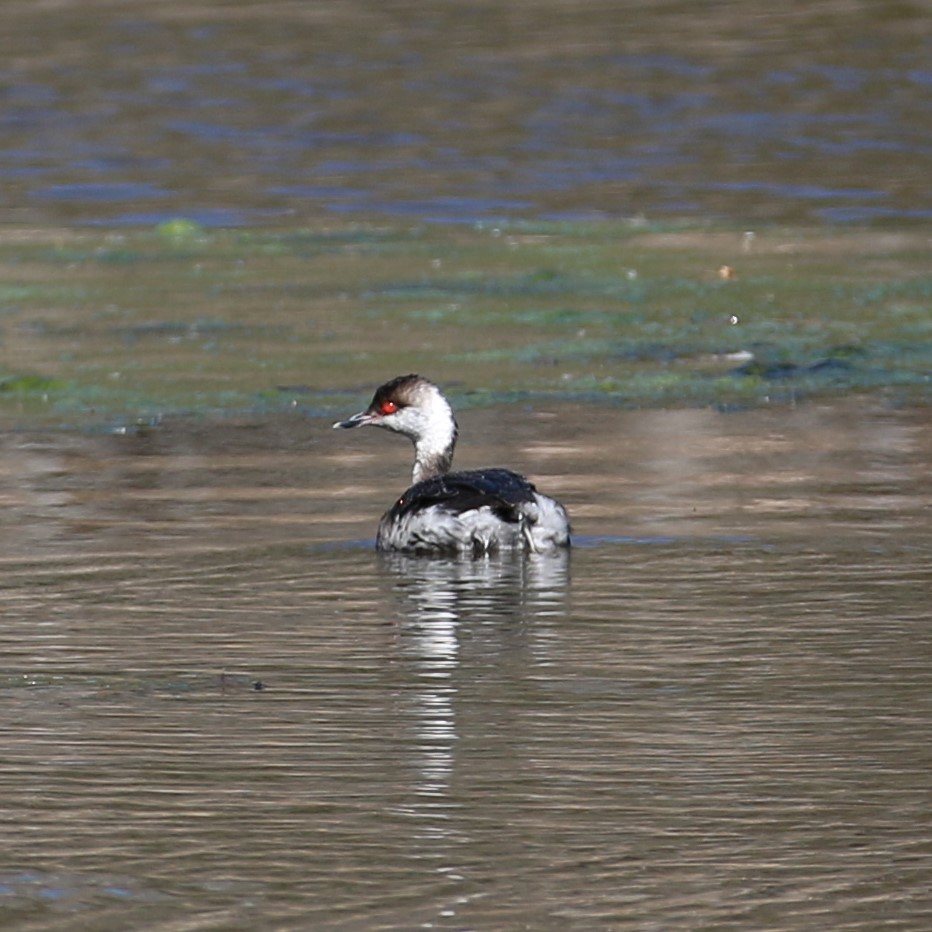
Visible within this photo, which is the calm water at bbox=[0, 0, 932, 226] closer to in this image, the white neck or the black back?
the white neck

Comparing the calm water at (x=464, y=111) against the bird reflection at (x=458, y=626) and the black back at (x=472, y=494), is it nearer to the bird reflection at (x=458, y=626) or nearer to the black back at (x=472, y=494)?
the black back at (x=472, y=494)

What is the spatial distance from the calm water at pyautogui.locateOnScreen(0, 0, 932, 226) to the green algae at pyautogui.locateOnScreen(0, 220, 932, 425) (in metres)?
1.27

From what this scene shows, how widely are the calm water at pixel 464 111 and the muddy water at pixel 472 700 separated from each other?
9118 mm

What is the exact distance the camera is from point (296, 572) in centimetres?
876

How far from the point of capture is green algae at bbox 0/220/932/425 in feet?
42.5

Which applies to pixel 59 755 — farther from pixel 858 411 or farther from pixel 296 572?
pixel 858 411

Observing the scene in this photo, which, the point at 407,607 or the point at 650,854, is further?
the point at 407,607

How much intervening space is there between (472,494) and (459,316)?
581 centimetres

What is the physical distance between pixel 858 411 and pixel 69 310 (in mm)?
5608

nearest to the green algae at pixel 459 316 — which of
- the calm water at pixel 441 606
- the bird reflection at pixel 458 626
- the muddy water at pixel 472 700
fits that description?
the calm water at pixel 441 606

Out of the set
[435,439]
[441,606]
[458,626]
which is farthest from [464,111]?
[458,626]

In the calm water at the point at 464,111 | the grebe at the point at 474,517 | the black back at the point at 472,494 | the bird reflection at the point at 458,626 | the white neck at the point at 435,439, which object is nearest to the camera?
the bird reflection at the point at 458,626

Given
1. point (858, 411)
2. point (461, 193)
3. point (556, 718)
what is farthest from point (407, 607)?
point (461, 193)

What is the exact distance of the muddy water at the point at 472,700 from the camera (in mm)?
5227
